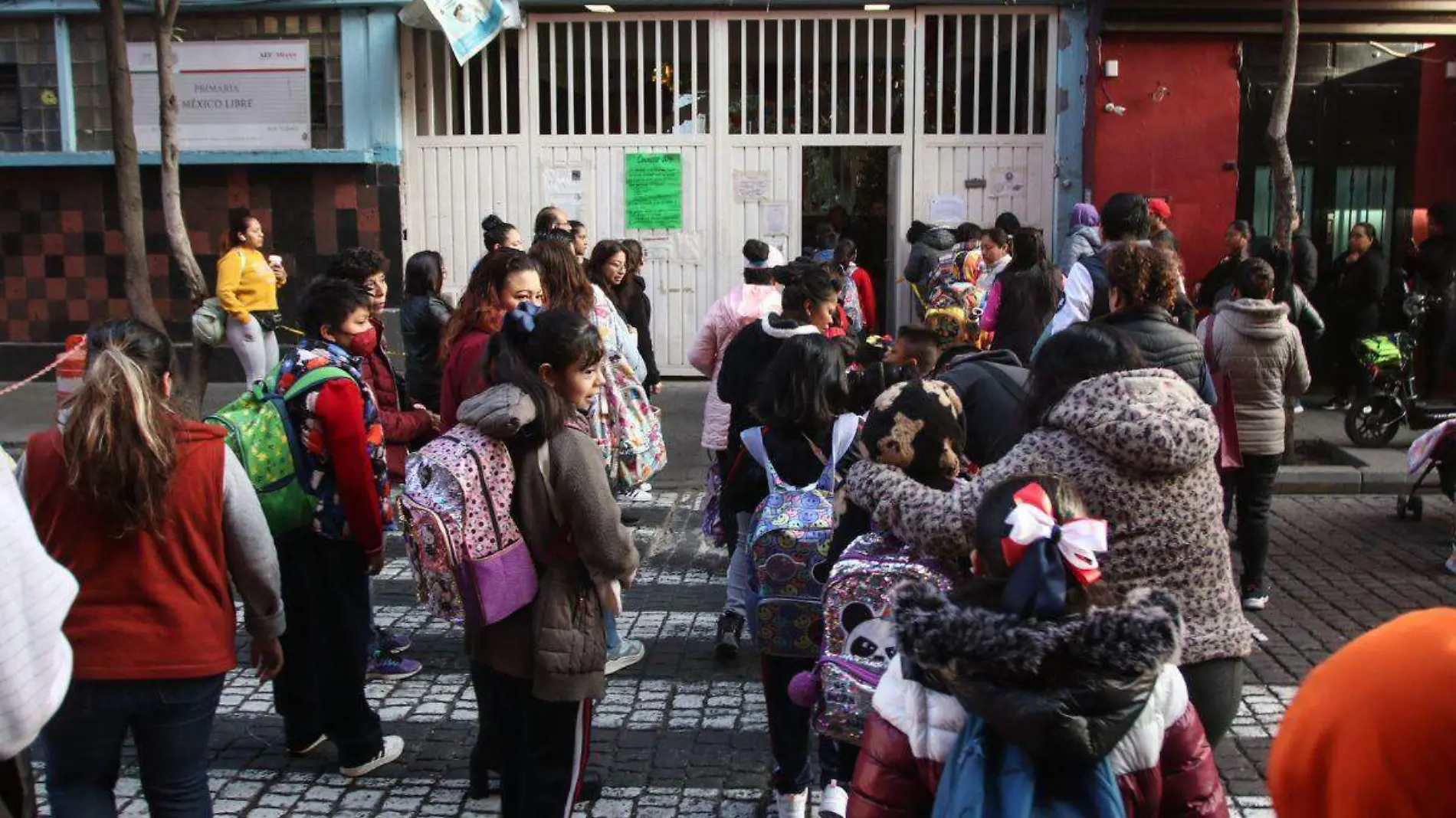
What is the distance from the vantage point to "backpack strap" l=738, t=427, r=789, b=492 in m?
4.42

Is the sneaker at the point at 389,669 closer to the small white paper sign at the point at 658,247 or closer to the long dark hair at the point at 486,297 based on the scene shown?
the long dark hair at the point at 486,297

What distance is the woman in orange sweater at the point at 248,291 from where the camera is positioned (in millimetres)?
10812

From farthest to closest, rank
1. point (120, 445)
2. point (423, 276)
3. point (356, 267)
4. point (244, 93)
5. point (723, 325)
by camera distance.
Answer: point (244, 93) → point (723, 325) → point (423, 276) → point (356, 267) → point (120, 445)

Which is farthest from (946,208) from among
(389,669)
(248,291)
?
(389,669)

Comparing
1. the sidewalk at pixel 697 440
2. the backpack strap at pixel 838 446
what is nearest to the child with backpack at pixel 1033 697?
the backpack strap at pixel 838 446

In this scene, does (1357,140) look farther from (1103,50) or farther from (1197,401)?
(1197,401)

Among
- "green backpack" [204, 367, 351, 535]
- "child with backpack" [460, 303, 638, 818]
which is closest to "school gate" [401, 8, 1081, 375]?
"green backpack" [204, 367, 351, 535]

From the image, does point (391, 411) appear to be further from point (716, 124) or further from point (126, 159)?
point (716, 124)

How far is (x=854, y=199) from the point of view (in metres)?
15.0

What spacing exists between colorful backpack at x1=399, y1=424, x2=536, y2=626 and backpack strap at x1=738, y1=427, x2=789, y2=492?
864 mm

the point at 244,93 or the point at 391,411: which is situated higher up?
the point at 244,93

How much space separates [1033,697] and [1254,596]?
5191 millimetres

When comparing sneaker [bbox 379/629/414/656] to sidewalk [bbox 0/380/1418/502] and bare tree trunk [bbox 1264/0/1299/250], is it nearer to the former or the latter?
sidewalk [bbox 0/380/1418/502]

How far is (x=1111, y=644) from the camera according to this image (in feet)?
7.54
